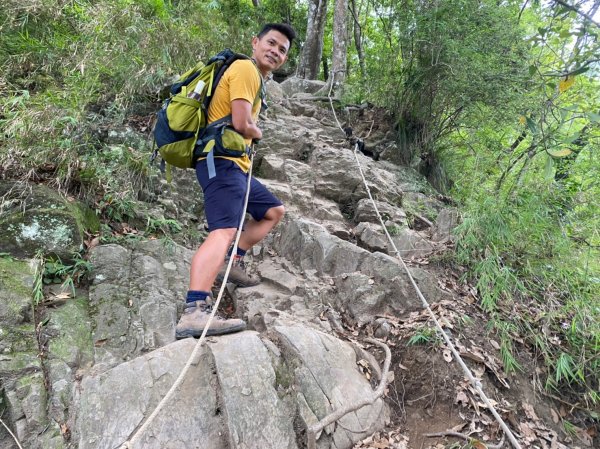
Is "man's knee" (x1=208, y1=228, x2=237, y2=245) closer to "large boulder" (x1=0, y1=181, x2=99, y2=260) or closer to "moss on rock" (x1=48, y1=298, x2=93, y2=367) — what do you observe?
"moss on rock" (x1=48, y1=298, x2=93, y2=367)

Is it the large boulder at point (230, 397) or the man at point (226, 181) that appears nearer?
the large boulder at point (230, 397)

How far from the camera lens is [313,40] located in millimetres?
10766

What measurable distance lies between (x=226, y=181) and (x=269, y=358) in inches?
54.6

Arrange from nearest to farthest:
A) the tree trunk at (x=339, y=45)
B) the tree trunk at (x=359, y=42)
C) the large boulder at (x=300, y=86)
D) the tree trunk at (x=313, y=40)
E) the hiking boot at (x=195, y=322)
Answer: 1. the hiking boot at (x=195, y=322)
2. the tree trunk at (x=359, y=42)
3. the tree trunk at (x=339, y=45)
4. the large boulder at (x=300, y=86)
5. the tree trunk at (x=313, y=40)

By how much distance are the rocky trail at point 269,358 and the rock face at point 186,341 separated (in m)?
0.01

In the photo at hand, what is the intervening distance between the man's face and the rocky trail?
1950 millimetres

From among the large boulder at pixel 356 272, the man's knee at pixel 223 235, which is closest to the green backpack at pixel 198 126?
the man's knee at pixel 223 235

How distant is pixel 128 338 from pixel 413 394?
2260 millimetres

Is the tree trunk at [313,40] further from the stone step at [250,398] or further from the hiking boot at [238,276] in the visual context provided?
the stone step at [250,398]

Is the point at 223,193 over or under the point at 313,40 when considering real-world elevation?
under

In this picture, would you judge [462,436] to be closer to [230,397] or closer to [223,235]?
[230,397]

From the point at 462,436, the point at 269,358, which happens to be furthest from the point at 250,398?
the point at 462,436

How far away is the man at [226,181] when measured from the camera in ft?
9.14

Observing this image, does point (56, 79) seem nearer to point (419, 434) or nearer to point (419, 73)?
point (419, 73)
